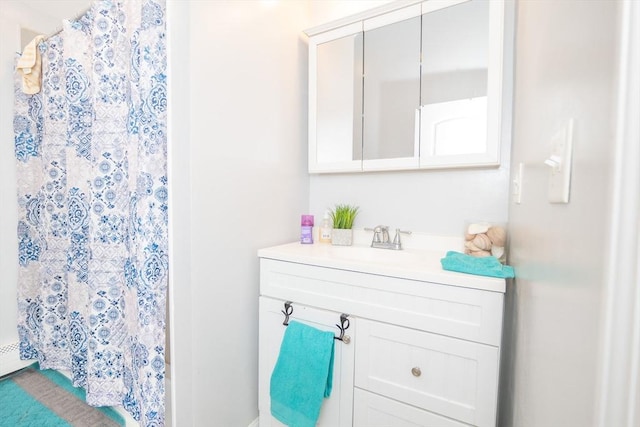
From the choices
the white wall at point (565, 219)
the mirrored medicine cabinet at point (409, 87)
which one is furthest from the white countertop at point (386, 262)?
the mirrored medicine cabinet at point (409, 87)

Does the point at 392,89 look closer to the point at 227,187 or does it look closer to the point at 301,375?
the point at 227,187

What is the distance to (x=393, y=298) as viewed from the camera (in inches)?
37.5

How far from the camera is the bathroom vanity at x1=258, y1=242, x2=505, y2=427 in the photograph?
2.74 feet

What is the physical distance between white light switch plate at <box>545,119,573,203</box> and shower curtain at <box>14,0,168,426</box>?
1.10 m

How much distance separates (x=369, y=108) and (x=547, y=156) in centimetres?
100

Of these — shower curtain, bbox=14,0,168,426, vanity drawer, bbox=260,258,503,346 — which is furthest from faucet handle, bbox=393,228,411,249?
shower curtain, bbox=14,0,168,426

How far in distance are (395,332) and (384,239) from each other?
52 cm

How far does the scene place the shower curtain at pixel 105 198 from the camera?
1.02m

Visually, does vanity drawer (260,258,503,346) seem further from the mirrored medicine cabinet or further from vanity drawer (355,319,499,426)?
the mirrored medicine cabinet

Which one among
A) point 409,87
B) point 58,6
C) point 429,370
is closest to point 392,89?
point 409,87

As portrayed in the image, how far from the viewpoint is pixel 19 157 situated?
1.62m

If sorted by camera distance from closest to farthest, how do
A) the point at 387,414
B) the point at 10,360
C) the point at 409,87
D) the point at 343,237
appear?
the point at 387,414 → the point at 409,87 → the point at 343,237 → the point at 10,360

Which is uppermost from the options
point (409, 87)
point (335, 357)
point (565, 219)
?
point (409, 87)

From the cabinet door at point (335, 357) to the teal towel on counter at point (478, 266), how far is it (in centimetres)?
40
